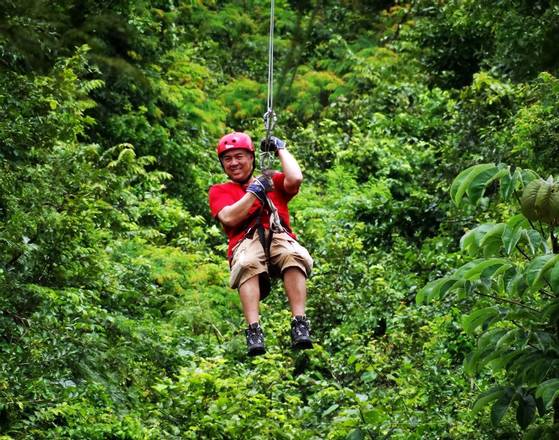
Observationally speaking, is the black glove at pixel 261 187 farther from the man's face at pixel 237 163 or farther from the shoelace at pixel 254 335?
the shoelace at pixel 254 335

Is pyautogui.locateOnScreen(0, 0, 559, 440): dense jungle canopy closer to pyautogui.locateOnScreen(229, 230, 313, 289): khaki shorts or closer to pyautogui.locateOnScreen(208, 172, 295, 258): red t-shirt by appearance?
pyautogui.locateOnScreen(208, 172, 295, 258): red t-shirt

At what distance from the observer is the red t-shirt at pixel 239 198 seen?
21.3 ft

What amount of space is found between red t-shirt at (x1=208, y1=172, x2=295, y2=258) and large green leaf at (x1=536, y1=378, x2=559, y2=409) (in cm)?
203

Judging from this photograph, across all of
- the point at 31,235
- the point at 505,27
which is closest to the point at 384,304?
the point at 505,27

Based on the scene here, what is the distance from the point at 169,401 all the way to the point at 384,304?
3539 mm

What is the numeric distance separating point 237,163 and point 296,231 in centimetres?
640

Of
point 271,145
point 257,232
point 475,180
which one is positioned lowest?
point 475,180

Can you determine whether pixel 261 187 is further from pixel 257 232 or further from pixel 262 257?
pixel 262 257

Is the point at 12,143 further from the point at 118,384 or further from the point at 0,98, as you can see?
the point at 118,384

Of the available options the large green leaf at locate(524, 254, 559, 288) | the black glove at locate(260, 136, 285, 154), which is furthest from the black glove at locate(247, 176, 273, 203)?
the large green leaf at locate(524, 254, 559, 288)

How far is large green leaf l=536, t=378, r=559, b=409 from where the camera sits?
4945 mm

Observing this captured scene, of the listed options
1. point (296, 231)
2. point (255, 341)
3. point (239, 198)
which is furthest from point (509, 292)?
point (296, 231)

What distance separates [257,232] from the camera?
21.4 feet

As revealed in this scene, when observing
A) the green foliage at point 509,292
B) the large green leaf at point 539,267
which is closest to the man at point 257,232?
the green foliage at point 509,292
